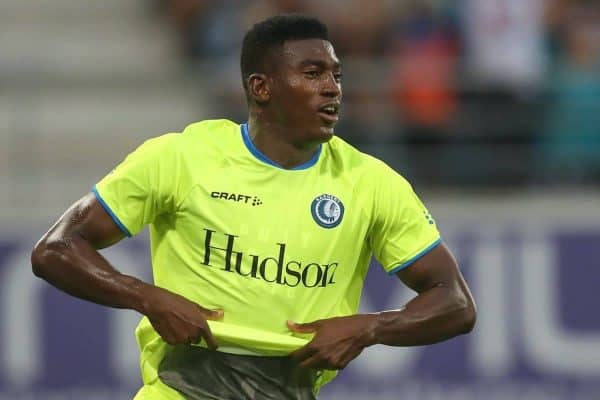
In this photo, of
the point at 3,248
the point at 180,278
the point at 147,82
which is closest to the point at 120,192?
the point at 180,278

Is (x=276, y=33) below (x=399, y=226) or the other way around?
the other way around

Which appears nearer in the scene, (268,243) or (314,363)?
(314,363)

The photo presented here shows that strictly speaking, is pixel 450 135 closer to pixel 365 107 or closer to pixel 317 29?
pixel 365 107

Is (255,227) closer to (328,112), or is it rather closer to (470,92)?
(328,112)

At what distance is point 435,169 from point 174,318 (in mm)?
5399

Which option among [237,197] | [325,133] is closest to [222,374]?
[237,197]

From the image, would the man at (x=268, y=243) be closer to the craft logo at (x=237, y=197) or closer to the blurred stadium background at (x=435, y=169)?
the craft logo at (x=237, y=197)

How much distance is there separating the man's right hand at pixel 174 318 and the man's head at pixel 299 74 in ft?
2.50

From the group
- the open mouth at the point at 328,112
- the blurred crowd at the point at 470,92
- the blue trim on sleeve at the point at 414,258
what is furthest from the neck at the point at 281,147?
the blurred crowd at the point at 470,92

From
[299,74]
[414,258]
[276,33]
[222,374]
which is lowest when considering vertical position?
[222,374]

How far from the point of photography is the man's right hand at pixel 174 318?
190 inches

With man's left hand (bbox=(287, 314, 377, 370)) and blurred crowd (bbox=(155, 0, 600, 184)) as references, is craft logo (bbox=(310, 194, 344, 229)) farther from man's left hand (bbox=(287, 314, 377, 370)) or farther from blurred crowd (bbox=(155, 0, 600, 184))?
blurred crowd (bbox=(155, 0, 600, 184))

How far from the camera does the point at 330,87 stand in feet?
16.8

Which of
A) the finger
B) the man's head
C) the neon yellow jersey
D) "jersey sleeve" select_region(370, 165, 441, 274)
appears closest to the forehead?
the man's head
